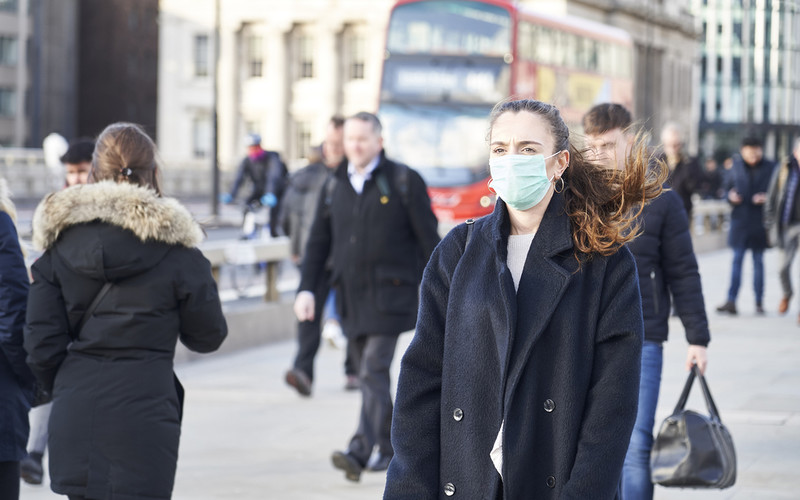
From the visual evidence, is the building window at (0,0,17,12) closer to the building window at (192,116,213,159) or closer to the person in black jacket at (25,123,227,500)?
the building window at (192,116,213,159)

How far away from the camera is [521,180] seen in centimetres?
303

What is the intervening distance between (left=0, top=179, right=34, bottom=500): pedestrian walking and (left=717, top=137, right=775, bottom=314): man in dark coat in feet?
35.4

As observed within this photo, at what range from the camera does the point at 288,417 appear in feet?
27.7

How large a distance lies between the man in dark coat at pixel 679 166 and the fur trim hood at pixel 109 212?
23.8 feet

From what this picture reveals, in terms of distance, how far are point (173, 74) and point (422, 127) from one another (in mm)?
49440

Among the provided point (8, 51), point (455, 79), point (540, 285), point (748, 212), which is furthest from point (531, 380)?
point (8, 51)

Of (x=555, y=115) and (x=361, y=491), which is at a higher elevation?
(x=555, y=115)

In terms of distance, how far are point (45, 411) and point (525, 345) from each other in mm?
4110

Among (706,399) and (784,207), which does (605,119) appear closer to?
(706,399)

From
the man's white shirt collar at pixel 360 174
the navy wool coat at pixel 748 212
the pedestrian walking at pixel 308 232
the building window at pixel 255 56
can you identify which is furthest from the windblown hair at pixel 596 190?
the building window at pixel 255 56

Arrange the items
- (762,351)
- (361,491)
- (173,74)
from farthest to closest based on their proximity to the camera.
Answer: (173,74)
(762,351)
(361,491)

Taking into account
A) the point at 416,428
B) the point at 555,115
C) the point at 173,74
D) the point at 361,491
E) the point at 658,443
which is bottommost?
the point at 361,491

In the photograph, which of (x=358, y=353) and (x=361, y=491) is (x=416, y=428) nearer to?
(x=361, y=491)

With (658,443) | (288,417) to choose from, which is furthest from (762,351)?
(658,443)
